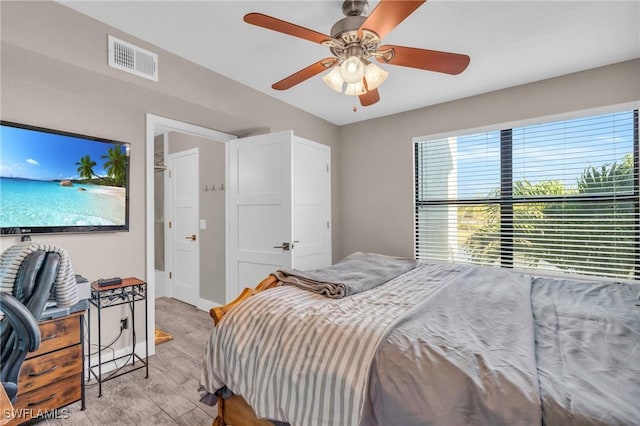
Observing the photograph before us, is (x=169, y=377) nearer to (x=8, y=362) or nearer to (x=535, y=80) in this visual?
(x=8, y=362)

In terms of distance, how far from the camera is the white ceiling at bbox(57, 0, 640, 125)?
6.16 feet

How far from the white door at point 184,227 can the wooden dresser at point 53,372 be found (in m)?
2.19

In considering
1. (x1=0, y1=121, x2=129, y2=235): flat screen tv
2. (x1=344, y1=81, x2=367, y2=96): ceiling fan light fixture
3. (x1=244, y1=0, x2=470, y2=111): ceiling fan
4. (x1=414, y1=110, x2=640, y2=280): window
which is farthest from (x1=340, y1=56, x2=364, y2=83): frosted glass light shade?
(x1=414, y1=110, x2=640, y2=280): window

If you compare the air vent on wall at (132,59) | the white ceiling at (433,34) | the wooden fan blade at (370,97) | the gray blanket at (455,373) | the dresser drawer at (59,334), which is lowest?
the dresser drawer at (59,334)

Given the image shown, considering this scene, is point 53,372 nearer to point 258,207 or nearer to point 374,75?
point 258,207

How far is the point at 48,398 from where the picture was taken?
5.73ft

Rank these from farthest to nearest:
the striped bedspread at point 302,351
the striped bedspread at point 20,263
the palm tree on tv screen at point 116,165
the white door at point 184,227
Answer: the white door at point 184,227, the palm tree on tv screen at point 116,165, the striped bedspread at point 302,351, the striped bedspread at point 20,263

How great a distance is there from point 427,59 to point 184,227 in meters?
3.81

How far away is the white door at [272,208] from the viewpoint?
289cm

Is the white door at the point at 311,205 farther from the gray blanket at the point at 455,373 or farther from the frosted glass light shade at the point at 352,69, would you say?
the gray blanket at the point at 455,373

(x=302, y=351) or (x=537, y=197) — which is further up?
(x=537, y=197)

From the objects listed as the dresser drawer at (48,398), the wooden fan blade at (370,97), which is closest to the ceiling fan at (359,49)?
the wooden fan blade at (370,97)

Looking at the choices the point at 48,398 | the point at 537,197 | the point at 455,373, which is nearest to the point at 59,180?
the point at 48,398

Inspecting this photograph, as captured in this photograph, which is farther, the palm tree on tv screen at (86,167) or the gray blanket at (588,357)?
the palm tree on tv screen at (86,167)
